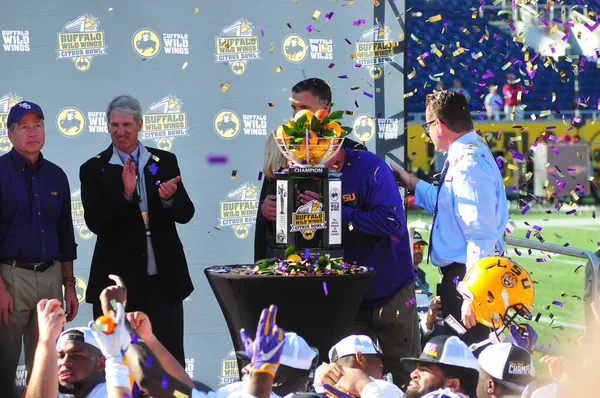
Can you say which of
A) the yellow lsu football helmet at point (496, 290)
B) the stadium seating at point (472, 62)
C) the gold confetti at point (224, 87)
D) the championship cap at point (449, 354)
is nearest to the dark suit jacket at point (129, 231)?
the gold confetti at point (224, 87)

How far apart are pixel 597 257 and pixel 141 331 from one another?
3.70 metres

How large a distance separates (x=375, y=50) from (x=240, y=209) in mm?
1411

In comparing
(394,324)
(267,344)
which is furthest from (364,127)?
(267,344)

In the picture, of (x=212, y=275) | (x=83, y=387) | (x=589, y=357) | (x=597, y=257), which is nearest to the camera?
(x=589, y=357)

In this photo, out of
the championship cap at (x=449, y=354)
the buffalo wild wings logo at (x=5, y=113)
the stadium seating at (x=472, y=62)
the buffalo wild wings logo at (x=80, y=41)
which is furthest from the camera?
Answer: the stadium seating at (x=472, y=62)

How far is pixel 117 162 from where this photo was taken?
6.25 metres

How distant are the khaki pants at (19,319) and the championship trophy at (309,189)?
1658 mm

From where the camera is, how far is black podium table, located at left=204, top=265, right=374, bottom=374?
4.88 meters

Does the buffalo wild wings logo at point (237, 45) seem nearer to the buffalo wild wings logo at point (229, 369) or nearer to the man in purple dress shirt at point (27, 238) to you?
the man in purple dress shirt at point (27, 238)

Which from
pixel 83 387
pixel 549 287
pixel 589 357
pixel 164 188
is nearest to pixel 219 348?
pixel 164 188

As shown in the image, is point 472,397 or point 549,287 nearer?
point 472,397

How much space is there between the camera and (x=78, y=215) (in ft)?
22.9

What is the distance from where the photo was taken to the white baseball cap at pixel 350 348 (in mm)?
4695

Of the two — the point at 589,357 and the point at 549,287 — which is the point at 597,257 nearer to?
the point at 589,357
